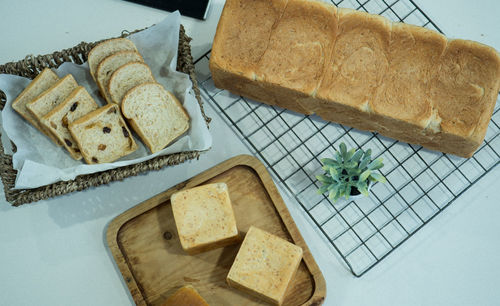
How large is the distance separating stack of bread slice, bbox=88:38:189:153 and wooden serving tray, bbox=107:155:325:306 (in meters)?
0.26

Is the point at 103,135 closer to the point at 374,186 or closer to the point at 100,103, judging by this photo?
the point at 100,103

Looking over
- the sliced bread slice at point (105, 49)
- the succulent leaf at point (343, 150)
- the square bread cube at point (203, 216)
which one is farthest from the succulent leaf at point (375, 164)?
the sliced bread slice at point (105, 49)

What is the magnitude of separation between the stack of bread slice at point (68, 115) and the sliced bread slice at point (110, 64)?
79 millimetres

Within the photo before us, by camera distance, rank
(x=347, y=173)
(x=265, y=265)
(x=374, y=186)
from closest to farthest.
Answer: (x=265, y=265) < (x=347, y=173) < (x=374, y=186)

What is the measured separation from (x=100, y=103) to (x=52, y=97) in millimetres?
223

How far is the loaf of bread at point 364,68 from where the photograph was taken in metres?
1.94

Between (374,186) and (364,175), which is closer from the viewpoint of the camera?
(364,175)

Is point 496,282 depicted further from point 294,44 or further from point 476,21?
point 294,44

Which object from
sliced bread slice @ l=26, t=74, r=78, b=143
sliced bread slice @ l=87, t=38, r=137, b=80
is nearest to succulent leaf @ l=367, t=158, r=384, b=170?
sliced bread slice @ l=87, t=38, r=137, b=80

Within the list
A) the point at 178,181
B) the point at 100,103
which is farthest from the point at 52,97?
the point at 178,181

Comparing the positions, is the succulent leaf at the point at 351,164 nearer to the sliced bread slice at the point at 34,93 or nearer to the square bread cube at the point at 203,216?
the square bread cube at the point at 203,216

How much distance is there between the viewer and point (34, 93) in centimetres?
205

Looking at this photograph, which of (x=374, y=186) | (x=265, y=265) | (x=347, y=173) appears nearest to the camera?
(x=265, y=265)

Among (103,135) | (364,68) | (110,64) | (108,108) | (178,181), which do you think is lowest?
(178,181)
